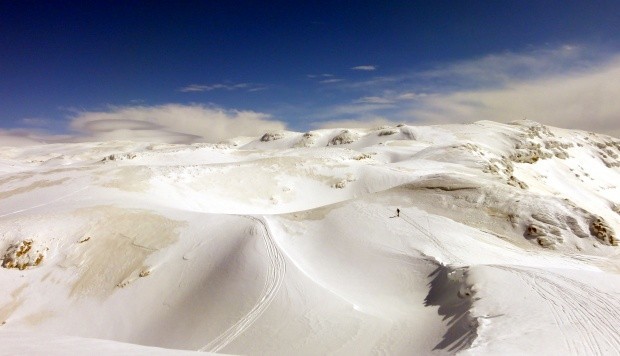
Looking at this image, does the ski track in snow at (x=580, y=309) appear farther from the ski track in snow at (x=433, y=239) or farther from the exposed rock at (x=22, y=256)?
the exposed rock at (x=22, y=256)

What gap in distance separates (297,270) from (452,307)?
5588 mm

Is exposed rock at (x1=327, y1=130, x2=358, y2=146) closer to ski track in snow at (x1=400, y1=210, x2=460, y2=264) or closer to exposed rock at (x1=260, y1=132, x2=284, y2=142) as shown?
exposed rock at (x1=260, y1=132, x2=284, y2=142)

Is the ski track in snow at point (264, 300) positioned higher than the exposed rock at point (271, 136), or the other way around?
the exposed rock at point (271, 136)

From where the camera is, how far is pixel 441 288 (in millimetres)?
11203

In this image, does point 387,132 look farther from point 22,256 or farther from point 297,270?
point 22,256

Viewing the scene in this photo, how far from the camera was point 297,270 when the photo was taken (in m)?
12.9

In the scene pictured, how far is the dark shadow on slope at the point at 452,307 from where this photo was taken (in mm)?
7727

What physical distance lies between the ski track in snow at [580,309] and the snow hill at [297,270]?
0.15ft

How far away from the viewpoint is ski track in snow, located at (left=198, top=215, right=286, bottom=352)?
10.4m

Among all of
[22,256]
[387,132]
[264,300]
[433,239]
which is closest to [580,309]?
[433,239]

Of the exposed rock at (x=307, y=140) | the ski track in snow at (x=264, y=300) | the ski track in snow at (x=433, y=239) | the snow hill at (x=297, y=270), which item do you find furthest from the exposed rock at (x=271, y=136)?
the ski track in snow at (x=264, y=300)

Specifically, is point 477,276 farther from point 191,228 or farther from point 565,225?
point 191,228

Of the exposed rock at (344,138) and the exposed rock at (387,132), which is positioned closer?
the exposed rock at (387,132)

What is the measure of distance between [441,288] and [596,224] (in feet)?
32.2
